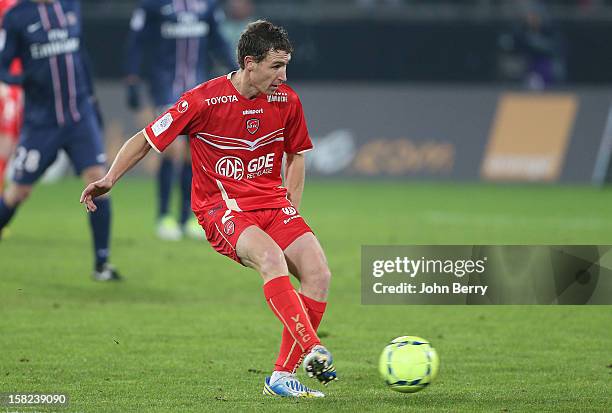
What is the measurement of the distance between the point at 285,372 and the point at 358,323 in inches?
102

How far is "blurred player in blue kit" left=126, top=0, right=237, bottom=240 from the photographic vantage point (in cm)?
1339

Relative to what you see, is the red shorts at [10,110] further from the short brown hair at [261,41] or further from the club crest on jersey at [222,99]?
the short brown hair at [261,41]

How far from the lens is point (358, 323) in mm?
8836

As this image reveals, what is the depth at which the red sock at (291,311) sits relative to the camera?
6062 millimetres

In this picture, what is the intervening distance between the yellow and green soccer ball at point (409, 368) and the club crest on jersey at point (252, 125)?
1429 millimetres

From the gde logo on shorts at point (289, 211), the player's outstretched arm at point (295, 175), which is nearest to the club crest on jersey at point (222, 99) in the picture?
the player's outstretched arm at point (295, 175)

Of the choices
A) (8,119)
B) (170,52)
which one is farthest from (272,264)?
(8,119)

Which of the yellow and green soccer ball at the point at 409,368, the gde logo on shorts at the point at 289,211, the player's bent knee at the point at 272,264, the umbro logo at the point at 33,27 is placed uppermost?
the umbro logo at the point at 33,27

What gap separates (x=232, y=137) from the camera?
6.68m

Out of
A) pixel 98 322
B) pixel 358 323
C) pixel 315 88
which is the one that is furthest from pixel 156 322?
pixel 315 88

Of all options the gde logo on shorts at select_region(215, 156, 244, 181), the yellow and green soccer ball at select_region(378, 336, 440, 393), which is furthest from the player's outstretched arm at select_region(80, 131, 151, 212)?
the yellow and green soccer ball at select_region(378, 336, 440, 393)

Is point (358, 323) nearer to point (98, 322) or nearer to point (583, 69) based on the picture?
point (98, 322)

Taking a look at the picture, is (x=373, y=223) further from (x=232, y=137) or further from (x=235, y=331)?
(x=232, y=137)

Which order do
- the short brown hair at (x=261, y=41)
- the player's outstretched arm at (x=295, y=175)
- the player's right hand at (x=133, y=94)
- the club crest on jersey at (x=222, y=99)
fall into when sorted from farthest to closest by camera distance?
the player's right hand at (x=133, y=94), the player's outstretched arm at (x=295, y=175), the club crest on jersey at (x=222, y=99), the short brown hair at (x=261, y=41)
